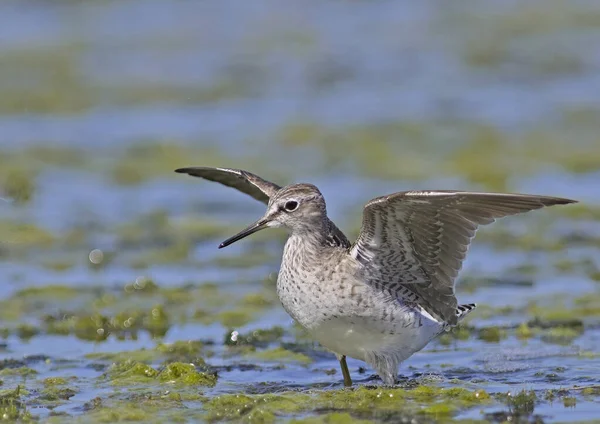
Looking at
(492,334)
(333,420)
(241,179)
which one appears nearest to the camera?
(333,420)

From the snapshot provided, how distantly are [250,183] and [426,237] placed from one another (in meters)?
1.71

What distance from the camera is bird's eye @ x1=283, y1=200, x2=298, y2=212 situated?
7.43 metres

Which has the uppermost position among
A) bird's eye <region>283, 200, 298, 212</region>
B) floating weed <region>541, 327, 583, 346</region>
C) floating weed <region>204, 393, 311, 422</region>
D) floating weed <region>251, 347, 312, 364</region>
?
bird's eye <region>283, 200, 298, 212</region>

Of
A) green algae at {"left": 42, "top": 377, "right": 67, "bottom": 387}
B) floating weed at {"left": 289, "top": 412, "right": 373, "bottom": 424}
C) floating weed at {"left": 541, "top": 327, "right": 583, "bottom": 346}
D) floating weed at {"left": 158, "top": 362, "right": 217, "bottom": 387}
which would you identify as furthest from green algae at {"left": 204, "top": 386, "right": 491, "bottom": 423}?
floating weed at {"left": 541, "top": 327, "right": 583, "bottom": 346}

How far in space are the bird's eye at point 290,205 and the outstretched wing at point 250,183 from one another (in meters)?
0.30

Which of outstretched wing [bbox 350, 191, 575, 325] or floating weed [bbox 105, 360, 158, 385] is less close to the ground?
outstretched wing [bbox 350, 191, 575, 325]

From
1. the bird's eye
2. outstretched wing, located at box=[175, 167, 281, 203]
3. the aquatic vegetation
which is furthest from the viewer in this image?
the aquatic vegetation

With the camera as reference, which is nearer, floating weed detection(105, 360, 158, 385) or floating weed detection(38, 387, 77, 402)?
floating weed detection(38, 387, 77, 402)

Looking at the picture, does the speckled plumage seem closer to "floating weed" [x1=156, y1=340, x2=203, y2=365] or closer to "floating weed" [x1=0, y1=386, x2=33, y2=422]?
"floating weed" [x1=156, y1=340, x2=203, y2=365]

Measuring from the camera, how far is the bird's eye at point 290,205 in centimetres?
743

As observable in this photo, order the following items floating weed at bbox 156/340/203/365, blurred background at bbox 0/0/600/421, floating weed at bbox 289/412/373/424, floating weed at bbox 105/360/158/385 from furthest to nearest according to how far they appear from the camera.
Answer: floating weed at bbox 156/340/203/365
blurred background at bbox 0/0/600/421
floating weed at bbox 105/360/158/385
floating weed at bbox 289/412/373/424

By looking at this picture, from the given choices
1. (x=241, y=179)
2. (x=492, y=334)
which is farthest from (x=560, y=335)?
(x=241, y=179)

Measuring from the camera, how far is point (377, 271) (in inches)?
286

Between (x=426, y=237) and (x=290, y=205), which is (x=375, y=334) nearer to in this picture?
(x=426, y=237)
